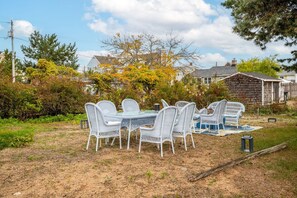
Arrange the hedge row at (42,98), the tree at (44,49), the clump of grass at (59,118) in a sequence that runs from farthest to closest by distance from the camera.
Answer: the tree at (44,49) < the clump of grass at (59,118) < the hedge row at (42,98)

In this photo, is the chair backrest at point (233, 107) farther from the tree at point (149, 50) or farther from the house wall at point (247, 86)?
the tree at point (149, 50)

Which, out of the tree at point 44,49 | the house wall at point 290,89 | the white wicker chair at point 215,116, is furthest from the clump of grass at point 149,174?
the tree at point 44,49

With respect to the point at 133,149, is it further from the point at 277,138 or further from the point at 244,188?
the point at 277,138

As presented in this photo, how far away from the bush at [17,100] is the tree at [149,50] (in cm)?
996

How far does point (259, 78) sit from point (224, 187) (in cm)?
1840

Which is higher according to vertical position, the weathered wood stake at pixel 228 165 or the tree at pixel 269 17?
the tree at pixel 269 17

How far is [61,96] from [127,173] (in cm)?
841

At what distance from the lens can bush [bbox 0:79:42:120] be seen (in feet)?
35.8

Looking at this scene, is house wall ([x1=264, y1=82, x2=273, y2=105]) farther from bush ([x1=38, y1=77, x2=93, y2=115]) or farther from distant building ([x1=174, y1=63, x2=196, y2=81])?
bush ([x1=38, y1=77, x2=93, y2=115])

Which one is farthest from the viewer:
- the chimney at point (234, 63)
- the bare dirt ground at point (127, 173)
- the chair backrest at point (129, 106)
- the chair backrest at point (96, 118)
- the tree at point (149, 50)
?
the chimney at point (234, 63)

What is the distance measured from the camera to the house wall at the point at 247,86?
2056 cm

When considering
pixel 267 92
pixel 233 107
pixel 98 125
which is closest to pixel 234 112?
pixel 233 107

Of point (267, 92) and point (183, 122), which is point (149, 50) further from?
point (183, 122)

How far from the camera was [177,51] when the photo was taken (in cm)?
2167
